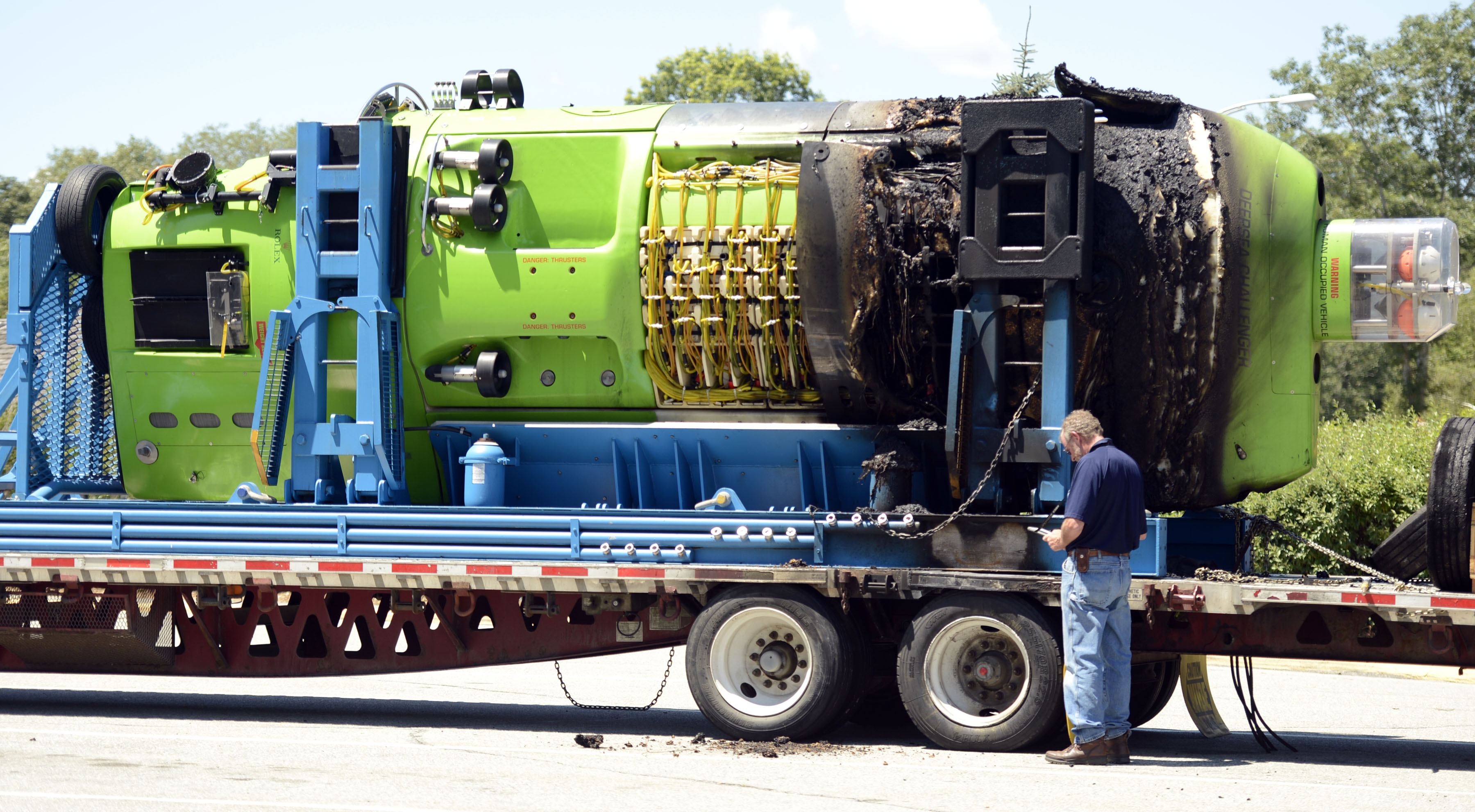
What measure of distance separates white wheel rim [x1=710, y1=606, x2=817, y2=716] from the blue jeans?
163 centimetres

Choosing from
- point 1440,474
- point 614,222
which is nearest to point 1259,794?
point 1440,474

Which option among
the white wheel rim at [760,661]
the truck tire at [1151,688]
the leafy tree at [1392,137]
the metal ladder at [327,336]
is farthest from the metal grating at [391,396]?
the leafy tree at [1392,137]

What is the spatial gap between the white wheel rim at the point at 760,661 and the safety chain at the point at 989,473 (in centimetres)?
85

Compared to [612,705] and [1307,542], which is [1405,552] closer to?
[1307,542]

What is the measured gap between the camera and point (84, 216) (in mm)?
10602

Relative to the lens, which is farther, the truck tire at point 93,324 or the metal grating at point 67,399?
the truck tire at point 93,324

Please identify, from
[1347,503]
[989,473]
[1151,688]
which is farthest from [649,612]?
[1347,503]

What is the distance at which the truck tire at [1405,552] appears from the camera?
8.53 m

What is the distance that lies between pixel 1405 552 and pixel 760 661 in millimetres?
3717

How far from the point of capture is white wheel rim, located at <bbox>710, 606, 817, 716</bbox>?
8.96 metres

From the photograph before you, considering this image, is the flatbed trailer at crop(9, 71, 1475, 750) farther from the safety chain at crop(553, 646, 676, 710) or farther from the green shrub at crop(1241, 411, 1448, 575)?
the green shrub at crop(1241, 411, 1448, 575)

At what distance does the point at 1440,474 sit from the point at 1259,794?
7.13 feet

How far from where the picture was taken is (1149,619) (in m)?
8.29

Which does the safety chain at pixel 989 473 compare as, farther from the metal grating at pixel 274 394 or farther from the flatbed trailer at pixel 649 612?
the metal grating at pixel 274 394
